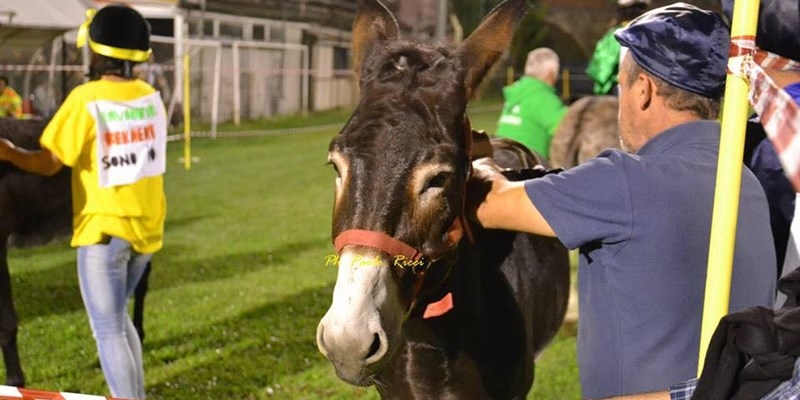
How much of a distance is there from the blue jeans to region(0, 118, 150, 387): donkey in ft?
4.35

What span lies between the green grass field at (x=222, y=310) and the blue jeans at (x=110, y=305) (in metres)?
1.18

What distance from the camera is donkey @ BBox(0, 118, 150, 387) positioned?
536cm

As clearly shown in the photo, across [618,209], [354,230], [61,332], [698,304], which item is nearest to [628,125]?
[618,209]

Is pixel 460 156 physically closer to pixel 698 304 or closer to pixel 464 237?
pixel 464 237

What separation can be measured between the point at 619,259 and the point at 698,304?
0.79 feet

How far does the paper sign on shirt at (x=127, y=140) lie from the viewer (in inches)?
172

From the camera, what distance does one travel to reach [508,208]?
8.14 ft

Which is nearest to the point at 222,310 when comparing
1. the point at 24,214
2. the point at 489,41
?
the point at 24,214

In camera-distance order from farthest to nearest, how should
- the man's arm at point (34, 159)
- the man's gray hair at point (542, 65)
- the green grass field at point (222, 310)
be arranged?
the man's gray hair at point (542, 65), the green grass field at point (222, 310), the man's arm at point (34, 159)

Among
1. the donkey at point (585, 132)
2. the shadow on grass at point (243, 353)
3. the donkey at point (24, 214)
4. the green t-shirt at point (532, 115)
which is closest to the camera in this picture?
the donkey at point (24, 214)

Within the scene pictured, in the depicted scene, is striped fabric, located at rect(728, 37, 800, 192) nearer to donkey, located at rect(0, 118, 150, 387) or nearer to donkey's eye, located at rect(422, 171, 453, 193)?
donkey's eye, located at rect(422, 171, 453, 193)

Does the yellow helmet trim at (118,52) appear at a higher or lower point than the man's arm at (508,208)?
higher

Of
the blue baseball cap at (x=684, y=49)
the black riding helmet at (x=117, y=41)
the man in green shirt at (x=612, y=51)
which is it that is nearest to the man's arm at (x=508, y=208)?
the blue baseball cap at (x=684, y=49)

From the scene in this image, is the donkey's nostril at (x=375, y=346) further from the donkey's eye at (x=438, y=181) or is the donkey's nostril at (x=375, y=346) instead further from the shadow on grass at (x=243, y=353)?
the shadow on grass at (x=243, y=353)
